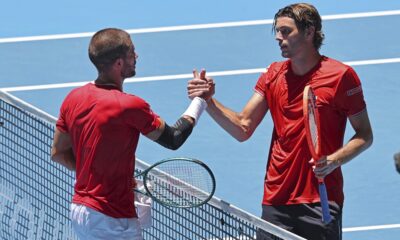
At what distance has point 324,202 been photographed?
6.02m

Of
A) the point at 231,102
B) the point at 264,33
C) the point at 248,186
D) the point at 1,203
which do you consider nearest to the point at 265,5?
the point at 264,33

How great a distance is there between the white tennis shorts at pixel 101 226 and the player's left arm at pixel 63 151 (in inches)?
10.1

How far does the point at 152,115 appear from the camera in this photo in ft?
18.3

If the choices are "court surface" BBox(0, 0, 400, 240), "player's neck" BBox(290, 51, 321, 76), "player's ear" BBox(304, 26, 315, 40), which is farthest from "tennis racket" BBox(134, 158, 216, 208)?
→ "court surface" BBox(0, 0, 400, 240)

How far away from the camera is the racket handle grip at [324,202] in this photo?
236 inches

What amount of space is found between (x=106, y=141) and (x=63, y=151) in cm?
39

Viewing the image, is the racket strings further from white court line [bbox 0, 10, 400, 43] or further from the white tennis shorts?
white court line [bbox 0, 10, 400, 43]

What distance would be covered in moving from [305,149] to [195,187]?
66cm

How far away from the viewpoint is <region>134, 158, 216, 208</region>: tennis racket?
5.89 meters

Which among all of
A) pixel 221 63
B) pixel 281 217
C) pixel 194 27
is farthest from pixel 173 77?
pixel 281 217

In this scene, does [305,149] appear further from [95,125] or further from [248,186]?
[248,186]

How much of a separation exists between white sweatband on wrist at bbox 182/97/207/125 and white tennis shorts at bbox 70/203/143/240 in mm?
577

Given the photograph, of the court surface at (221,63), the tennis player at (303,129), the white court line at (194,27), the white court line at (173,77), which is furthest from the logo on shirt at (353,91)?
the white court line at (194,27)

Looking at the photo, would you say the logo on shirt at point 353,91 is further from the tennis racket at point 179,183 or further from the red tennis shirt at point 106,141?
the red tennis shirt at point 106,141
